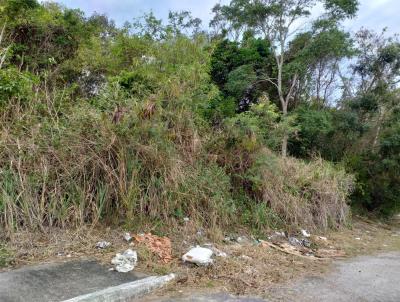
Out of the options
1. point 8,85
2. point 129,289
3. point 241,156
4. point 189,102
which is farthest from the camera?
point 241,156

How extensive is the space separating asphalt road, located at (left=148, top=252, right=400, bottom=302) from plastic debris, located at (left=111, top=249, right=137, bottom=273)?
2.49ft

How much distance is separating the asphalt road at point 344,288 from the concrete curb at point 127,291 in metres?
0.29

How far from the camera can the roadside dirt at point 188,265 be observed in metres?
4.19

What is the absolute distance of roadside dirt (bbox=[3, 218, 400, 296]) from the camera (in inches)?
165

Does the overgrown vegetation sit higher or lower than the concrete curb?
higher

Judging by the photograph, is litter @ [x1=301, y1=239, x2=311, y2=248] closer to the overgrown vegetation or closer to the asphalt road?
the overgrown vegetation

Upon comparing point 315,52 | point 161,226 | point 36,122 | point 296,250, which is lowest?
point 296,250

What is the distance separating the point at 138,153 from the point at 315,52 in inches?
474

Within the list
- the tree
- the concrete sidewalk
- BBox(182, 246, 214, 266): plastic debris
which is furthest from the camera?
the tree

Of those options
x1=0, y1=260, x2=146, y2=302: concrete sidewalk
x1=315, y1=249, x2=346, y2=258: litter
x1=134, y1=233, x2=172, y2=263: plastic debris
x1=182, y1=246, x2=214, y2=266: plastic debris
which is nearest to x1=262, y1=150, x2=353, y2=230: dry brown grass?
x1=315, y1=249, x2=346, y2=258: litter

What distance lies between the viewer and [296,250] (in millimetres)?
6219

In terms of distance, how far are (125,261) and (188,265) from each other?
775 millimetres

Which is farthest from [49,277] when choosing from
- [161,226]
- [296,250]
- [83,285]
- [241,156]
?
[241,156]

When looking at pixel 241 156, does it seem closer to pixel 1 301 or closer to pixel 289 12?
pixel 1 301
